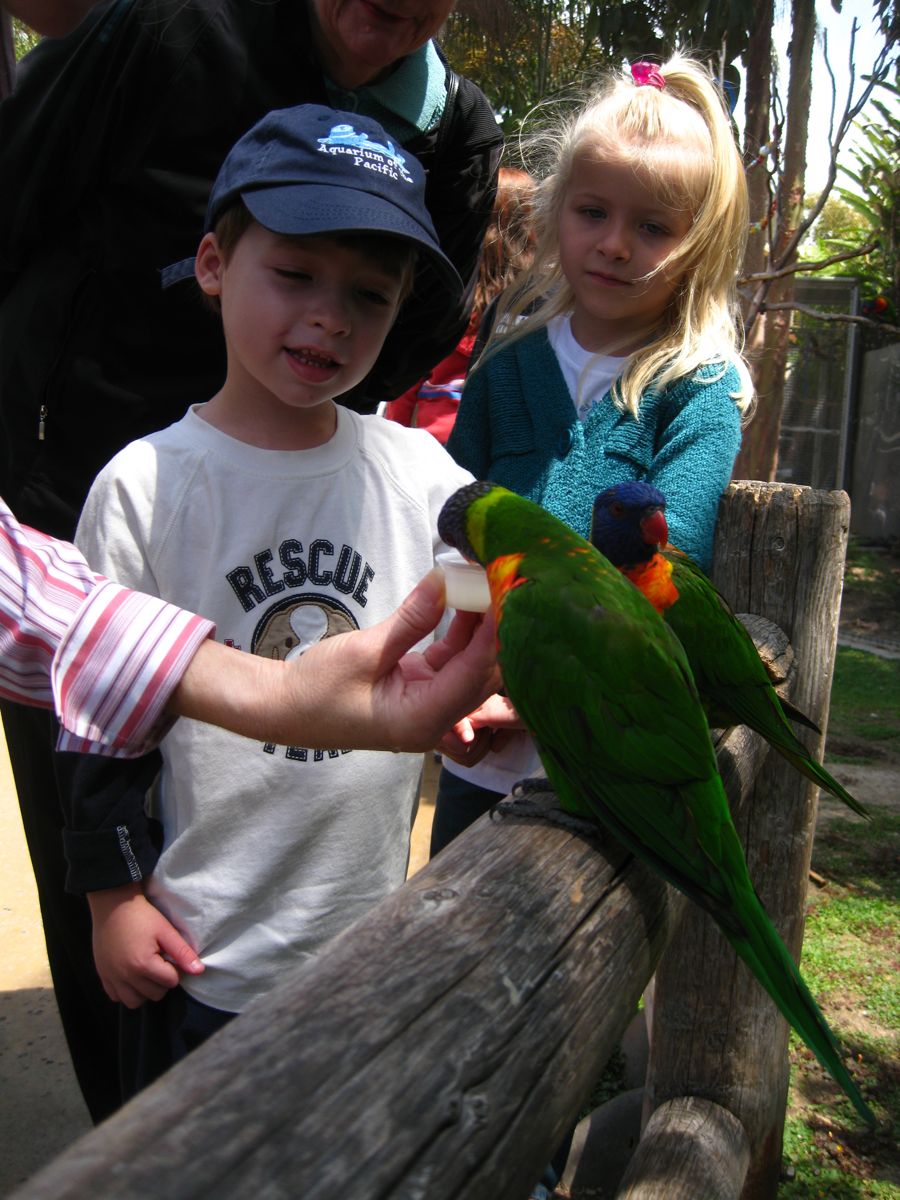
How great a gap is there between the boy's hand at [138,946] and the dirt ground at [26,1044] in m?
1.01

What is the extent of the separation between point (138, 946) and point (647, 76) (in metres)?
Result: 1.86

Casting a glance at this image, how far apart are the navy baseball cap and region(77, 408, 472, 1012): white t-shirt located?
0.99ft

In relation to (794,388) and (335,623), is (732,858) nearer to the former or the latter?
(335,623)

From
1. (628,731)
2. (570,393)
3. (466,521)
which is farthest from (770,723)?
(570,393)

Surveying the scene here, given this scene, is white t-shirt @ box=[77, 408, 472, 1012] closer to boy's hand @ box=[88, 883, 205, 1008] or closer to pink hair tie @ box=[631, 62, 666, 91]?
boy's hand @ box=[88, 883, 205, 1008]

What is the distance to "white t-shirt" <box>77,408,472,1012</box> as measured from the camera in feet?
4.14

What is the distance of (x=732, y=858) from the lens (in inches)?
39.4

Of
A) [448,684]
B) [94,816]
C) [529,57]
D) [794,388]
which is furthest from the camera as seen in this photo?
[794,388]

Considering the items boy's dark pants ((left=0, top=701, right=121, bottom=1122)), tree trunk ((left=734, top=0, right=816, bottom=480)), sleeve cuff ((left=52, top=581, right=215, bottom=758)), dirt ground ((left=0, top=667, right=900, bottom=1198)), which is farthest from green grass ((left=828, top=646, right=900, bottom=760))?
sleeve cuff ((left=52, top=581, right=215, bottom=758))

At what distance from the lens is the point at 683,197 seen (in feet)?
5.90

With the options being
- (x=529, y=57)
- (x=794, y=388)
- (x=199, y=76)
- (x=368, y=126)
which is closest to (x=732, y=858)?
(x=368, y=126)

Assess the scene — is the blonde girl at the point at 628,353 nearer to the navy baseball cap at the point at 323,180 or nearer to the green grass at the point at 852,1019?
the navy baseball cap at the point at 323,180

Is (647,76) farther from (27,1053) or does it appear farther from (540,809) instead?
(27,1053)

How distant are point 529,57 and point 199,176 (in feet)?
21.6
